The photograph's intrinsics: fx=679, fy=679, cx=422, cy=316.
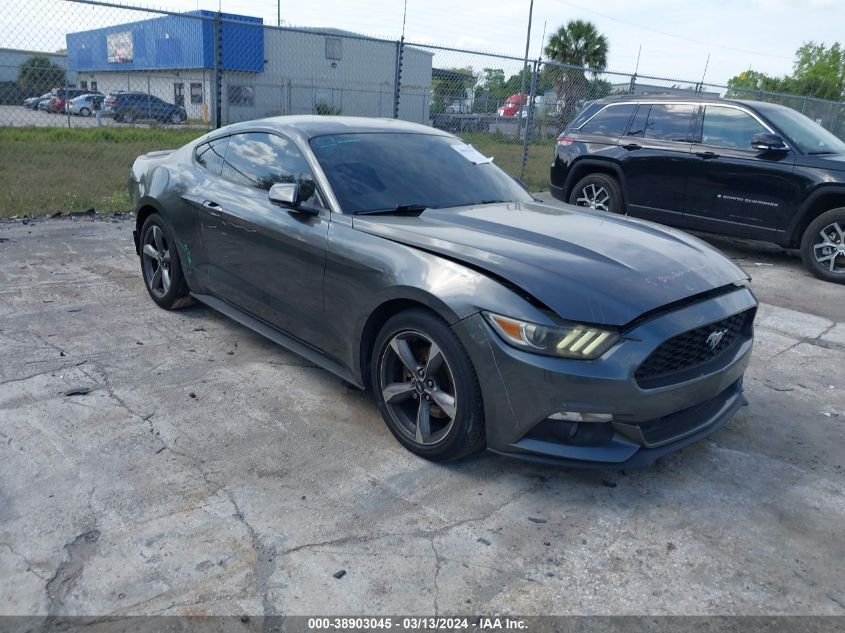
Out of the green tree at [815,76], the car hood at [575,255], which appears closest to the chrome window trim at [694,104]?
the car hood at [575,255]

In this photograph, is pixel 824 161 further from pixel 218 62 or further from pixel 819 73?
pixel 819 73

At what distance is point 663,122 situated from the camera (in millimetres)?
8547

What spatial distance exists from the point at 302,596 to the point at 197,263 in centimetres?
A: 298

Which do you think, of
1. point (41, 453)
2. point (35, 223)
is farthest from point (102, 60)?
point (41, 453)

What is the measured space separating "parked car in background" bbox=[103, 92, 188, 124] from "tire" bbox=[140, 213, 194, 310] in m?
8.15

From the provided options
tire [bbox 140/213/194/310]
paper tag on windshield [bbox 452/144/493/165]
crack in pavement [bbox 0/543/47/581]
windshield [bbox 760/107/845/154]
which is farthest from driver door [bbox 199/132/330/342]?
windshield [bbox 760/107/845/154]

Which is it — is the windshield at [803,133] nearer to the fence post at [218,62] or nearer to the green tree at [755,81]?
the fence post at [218,62]

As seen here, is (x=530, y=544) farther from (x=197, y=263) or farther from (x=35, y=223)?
(x=35, y=223)

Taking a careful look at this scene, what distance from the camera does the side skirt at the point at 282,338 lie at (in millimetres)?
3699

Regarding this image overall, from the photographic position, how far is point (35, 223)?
7.98 m

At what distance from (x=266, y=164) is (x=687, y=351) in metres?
2.72

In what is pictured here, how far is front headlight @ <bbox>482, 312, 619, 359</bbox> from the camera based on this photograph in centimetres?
278

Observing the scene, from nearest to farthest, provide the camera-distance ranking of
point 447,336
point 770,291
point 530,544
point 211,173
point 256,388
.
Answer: point 530,544 → point 447,336 → point 256,388 → point 211,173 → point 770,291

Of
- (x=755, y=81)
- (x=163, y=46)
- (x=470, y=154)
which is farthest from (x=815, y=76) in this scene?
(x=470, y=154)
